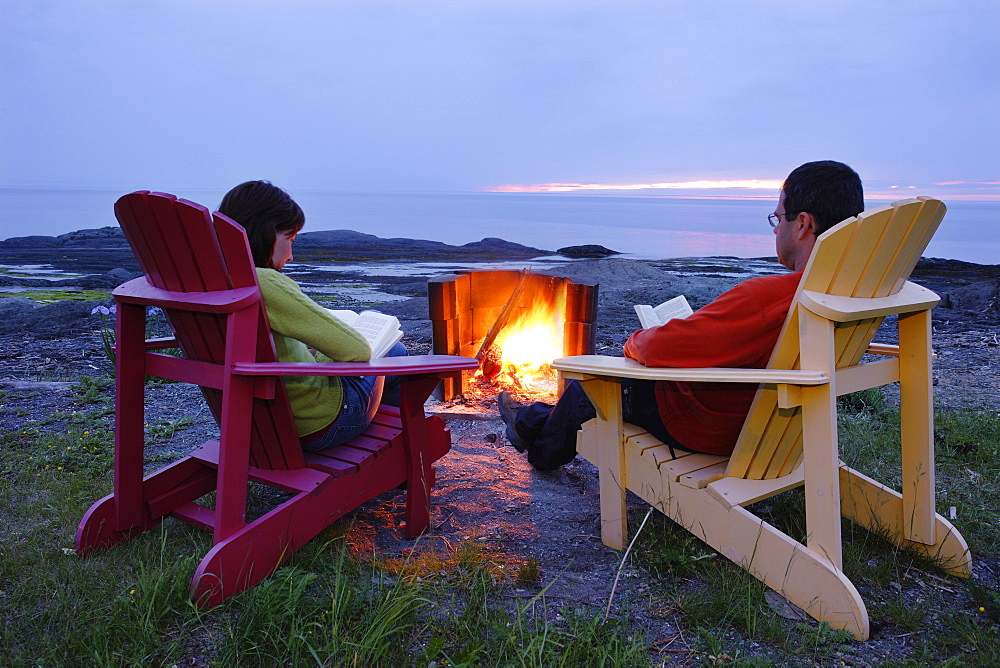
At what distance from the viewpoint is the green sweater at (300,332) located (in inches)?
85.4

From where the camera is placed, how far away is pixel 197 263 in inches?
77.6

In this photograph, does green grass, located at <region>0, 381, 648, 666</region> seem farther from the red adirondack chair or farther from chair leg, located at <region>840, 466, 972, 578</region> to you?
chair leg, located at <region>840, 466, 972, 578</region>

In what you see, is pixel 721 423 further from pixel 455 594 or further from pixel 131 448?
pixel 131 448

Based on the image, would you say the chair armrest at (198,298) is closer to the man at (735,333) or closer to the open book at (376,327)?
the open book at (376,327)

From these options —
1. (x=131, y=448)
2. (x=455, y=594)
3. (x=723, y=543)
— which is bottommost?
(x=455, y=594)

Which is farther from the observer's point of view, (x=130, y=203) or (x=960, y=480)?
(x=960, y=480)

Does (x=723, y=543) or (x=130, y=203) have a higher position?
(x=130, y=203)

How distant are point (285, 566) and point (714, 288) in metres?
9.60

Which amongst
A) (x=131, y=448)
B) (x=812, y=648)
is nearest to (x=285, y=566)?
(x=131, y=448)

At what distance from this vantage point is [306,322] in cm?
221

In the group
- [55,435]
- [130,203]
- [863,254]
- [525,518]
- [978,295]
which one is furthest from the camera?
[978,295]

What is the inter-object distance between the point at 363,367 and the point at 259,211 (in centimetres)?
72

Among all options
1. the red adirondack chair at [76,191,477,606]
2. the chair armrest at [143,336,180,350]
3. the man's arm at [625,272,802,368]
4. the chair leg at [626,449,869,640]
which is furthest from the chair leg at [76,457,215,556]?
the man's arm at [625,272,802,368]

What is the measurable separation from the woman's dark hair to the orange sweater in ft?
4.46
